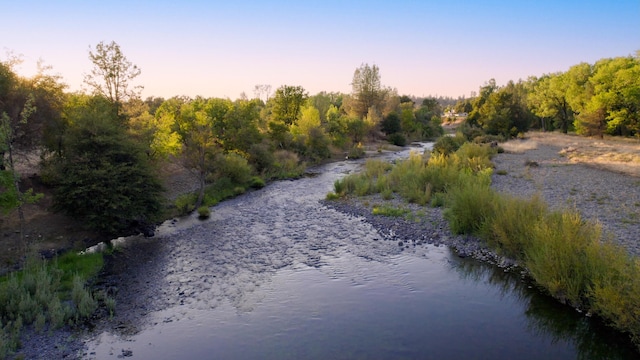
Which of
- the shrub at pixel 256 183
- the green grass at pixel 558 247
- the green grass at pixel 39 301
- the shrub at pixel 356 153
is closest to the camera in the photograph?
the green grass at pixel 558 247

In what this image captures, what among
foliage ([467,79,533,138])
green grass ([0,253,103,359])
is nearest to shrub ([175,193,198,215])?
green grass ([0,253,103,359])

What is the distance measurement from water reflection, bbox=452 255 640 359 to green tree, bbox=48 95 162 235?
60.0 feet

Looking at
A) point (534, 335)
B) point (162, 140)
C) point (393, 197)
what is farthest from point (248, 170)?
point (534, 335)

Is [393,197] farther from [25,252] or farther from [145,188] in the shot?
[25,252]

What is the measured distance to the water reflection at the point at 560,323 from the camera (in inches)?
454

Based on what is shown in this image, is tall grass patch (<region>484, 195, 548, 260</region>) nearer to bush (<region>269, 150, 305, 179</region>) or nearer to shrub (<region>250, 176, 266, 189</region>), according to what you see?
shrub (<region>250, 176, 266, 189</region>)

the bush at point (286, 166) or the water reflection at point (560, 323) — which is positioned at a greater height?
the bush at point (286, 166)

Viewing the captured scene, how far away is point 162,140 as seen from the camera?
3266cm

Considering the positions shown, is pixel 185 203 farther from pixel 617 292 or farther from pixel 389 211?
pixel 617 292

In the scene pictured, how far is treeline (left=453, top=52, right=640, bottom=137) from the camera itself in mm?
60562

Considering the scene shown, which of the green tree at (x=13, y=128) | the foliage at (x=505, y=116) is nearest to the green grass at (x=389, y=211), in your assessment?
the green tree at (x=13, y=128)

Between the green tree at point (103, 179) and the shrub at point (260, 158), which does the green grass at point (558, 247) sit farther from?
the shrub at point (260, 158)

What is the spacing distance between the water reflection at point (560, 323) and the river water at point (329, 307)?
0.04 m

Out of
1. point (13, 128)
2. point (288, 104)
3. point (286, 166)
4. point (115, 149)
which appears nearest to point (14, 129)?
point (13, 128)
